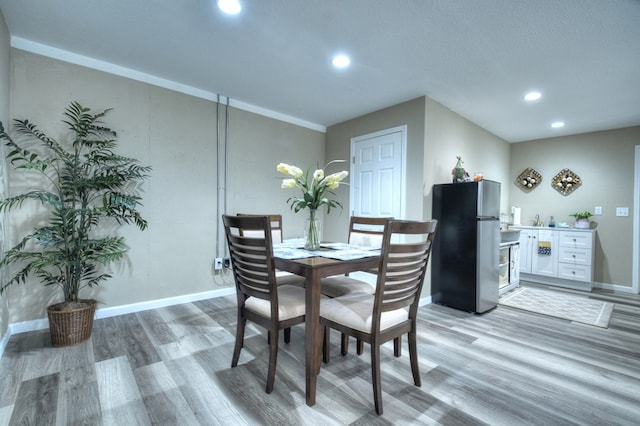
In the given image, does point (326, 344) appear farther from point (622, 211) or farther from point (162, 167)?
point (622, 211)

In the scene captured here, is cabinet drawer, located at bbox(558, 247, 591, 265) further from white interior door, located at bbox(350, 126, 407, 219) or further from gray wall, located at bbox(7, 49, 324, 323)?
gray wall, located at bbox(7, 49, 324, 323)

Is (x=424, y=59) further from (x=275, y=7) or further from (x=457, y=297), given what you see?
(x=457, y=297)

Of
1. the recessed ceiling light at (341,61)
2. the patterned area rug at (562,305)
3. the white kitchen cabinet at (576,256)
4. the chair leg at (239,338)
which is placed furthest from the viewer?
the white kitchen cabinet at (576,256)

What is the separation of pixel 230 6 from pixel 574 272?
5399 mm

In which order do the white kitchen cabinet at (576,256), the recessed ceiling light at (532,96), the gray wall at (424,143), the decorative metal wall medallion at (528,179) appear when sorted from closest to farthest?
the recessed ceiling light at (532,96), the gray wall at (424,143), the white kitchen cabinet at (576,256), the decorative metal wall medallion at (528,179)

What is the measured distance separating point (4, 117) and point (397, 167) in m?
3.62

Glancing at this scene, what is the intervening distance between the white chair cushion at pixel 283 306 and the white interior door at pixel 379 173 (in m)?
2.08

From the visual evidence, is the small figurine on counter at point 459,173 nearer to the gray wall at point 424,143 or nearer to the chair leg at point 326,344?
the gray wall at point 424,143

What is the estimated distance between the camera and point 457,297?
3227 millimetres

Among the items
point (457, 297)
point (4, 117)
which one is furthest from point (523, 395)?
point (4, 117)

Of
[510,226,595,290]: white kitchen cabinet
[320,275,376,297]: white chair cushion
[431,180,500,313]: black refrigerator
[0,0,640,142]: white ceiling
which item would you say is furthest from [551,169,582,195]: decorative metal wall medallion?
[320,275,376,297]: white chair cushion

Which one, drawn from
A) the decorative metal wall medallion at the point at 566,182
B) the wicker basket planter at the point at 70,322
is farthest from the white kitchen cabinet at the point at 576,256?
the wicker basket planter at the point at 70,322

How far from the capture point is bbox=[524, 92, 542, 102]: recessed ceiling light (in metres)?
3.14

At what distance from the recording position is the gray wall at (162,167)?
239 centimetres
